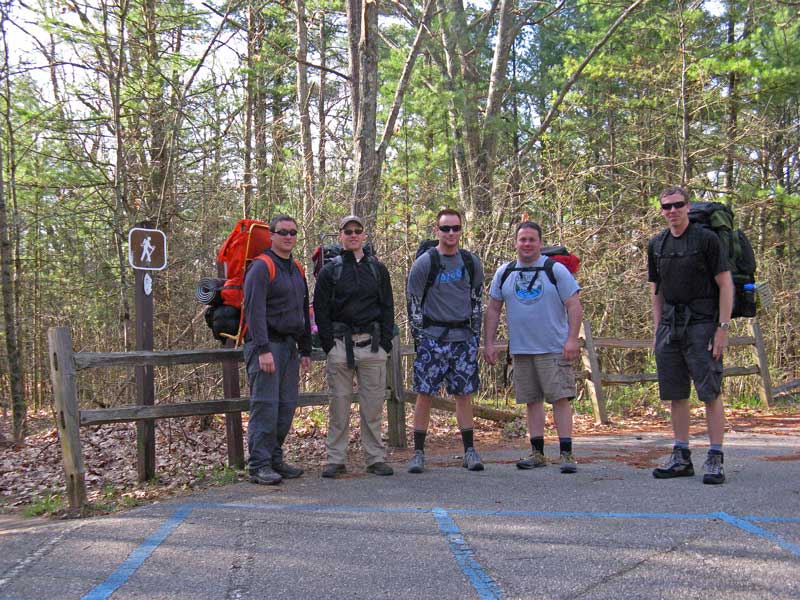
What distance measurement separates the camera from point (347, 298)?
20.5 ft

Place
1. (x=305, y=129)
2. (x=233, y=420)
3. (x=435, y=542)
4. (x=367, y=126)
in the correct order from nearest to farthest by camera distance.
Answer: (x=435, y=542) → (x=233, y=420) → (x=367, y=126) → (x=305, y=129)

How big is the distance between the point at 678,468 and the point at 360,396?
2.64 m

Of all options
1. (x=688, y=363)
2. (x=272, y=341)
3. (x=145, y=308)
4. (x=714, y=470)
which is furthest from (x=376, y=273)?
(x=714, y=470)

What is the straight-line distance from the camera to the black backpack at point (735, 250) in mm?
5711

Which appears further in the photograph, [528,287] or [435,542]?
[528,287]

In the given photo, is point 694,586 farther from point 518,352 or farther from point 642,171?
point 642,171

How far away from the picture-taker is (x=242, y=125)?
1376 cm

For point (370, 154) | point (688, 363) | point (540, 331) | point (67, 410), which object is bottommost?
point (67, 410)

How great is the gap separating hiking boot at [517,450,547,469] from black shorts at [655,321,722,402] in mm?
1225

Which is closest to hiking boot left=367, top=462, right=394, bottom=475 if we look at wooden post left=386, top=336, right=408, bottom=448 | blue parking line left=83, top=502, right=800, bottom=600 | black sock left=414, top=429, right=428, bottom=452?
black sock left=414, top=429, right=428, bottom=452

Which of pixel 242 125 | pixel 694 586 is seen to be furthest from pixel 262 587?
pixel 242 125

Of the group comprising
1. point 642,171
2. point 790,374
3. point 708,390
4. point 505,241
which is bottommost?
point 790,374

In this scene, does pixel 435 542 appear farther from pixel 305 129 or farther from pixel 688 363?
pixel 305 129

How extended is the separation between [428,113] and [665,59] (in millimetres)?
5352
